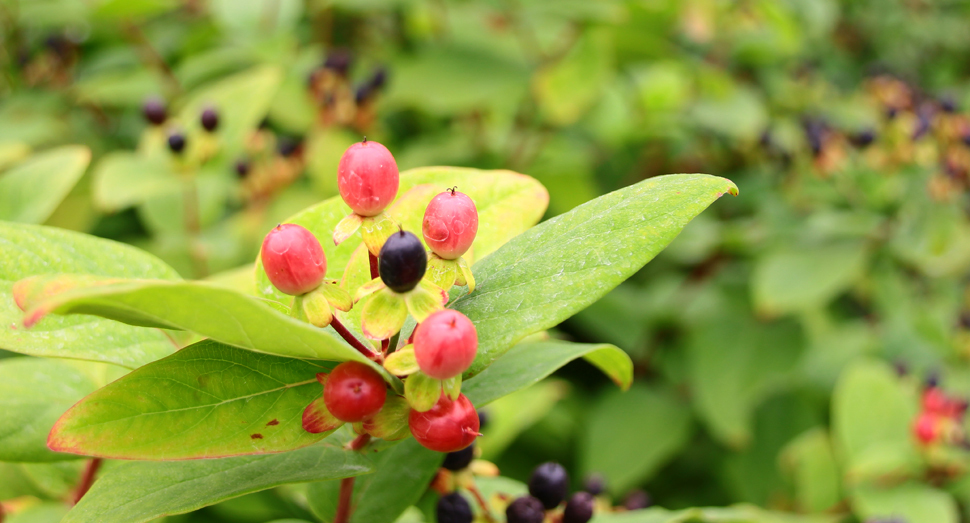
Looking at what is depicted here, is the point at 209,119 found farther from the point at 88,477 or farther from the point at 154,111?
the point at 88,477

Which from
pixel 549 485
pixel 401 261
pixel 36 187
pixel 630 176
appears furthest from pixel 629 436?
pixel 401 261

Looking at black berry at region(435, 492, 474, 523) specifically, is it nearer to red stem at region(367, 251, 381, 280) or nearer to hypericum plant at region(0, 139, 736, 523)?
hypericum plant at region(0, 139, 736, 523)

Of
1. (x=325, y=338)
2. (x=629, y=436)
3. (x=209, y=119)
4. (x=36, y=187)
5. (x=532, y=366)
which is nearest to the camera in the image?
(x=325, y=338)

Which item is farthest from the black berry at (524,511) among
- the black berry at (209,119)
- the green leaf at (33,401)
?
the black berry at (209,119)

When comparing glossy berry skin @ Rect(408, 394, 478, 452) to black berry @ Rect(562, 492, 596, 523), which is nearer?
glossy berry skin @ Rect(408, 394, 478, 452)

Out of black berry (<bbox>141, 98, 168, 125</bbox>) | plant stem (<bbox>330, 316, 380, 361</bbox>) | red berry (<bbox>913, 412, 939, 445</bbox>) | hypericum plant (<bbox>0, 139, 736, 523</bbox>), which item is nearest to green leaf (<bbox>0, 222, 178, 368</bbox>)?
hypericum plant (<bbox>0, 139, 736, 523</bbox>)

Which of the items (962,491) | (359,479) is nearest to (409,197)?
(359,479)
